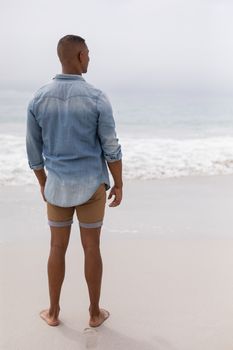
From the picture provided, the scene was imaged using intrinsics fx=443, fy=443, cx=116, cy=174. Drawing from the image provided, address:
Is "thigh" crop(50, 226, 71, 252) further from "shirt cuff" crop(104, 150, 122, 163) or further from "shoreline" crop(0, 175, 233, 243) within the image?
"shoreline" crop(0, 175, 233, 243)

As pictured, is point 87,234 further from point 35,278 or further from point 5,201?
point 5,201

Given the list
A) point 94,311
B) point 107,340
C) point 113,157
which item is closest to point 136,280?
point 94,311

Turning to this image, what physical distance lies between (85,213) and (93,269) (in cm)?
27

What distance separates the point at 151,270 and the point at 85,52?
1.28 m

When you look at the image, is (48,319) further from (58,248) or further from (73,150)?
(73,150)

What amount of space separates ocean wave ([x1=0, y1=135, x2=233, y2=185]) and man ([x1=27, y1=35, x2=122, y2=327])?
9.13ft

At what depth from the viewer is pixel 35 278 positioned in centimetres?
236

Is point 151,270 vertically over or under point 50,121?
under

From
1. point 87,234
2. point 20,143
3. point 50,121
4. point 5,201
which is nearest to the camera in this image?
point 50,121

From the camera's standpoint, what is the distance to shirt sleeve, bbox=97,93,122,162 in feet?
5.54

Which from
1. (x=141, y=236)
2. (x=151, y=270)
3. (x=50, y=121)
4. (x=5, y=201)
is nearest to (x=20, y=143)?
(x=5, y=201)

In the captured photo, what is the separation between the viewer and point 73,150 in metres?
1.74

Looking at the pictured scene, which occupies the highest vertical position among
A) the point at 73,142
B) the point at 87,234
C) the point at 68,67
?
the point at 68,67

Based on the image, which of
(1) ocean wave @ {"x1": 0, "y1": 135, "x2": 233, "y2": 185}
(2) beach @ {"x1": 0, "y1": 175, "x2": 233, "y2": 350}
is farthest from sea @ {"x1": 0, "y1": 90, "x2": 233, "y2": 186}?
(2) beach @ {"x1": 0, "y1": 175, "x2": 233, "y2": 350}
